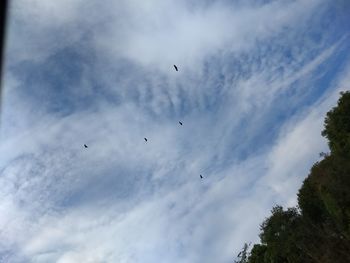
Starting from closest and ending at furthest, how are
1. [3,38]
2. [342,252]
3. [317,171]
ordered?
[3,38], [342,252], [317,171]

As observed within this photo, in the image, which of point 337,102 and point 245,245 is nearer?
point 337,102

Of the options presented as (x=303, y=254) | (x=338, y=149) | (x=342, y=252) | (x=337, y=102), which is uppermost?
(x=337, y=102)

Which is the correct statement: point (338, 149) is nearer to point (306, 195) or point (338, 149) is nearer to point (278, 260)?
point (306, 195)

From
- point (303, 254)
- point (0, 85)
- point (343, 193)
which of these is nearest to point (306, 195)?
point (303, 254)

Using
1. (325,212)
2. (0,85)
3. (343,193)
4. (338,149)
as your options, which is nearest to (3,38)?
(0,85)

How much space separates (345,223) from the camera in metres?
51.2

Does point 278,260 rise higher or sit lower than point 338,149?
lower

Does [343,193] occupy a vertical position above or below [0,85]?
above

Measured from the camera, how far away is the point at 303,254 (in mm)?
59938

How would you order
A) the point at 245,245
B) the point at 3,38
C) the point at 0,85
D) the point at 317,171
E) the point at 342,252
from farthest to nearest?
1. the point at 245,245
2. the point at 317,171
3. the point at 342,252
4. the point at 0,85
5. the point at 3,38

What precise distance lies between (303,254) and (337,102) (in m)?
21.2

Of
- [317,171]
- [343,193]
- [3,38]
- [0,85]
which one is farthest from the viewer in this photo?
[317,171]

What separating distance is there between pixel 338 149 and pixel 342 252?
1270cm

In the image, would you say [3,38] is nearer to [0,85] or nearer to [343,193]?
[0,85]
